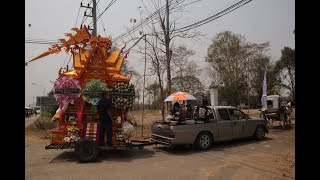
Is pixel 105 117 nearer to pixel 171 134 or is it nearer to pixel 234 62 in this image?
pixel 171 134

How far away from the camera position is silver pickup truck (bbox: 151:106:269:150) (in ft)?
35.2

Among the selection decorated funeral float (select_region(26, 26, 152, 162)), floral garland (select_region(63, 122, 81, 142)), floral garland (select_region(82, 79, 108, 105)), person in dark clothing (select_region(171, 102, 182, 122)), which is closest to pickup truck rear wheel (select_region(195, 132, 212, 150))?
person in dark clothing (select_region(171, 102, 182, 122))

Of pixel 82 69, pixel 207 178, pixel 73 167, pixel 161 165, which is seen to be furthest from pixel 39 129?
pixel 207 178

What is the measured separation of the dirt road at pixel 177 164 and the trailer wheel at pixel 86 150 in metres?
0.28

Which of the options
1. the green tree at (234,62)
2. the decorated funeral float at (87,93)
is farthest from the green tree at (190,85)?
the decorated funeral float at (87,93)

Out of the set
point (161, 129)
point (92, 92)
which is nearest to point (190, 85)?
point (161, 129)

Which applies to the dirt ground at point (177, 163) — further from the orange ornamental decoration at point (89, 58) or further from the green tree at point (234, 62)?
the green tree at point (234, 62)

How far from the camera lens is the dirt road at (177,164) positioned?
7.53m

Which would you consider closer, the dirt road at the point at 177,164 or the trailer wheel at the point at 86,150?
the dirt road at the point at 177,164

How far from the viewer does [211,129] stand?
11469 millimetres

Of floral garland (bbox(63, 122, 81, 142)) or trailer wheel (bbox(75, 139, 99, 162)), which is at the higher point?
floral garland (bbox(63, 122, 81, 142))

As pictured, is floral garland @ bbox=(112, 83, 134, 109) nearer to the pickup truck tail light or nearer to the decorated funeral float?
the decorated funeral float
